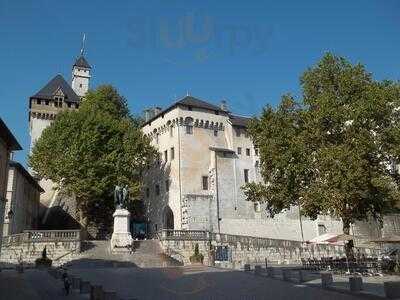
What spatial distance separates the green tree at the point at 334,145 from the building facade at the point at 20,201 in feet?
A: 82.7

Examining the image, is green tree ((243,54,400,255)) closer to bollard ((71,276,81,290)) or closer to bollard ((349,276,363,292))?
bollard ((349,276,363,292))

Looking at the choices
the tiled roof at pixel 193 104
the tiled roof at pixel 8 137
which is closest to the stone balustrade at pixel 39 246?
the tiled roof at pixel 8 137

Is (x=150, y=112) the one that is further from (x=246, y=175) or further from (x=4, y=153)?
(x=4, y=153)

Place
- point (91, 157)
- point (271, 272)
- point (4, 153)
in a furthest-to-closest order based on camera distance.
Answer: point (91, 157), point (4, 153), point (271, 272)

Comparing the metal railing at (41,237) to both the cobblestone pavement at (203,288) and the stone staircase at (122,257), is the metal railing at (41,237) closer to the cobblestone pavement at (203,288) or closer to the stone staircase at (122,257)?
the stone staircase at (122,257)

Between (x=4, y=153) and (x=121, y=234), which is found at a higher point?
(x=4, y=153)

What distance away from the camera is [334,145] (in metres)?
28.8

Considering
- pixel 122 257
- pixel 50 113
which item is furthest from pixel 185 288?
pixel 50 113

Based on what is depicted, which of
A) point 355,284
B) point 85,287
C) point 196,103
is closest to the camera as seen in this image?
point 355,284

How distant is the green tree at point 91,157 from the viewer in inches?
1896

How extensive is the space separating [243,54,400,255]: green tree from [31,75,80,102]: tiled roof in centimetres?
4841

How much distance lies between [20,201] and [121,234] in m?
16.0

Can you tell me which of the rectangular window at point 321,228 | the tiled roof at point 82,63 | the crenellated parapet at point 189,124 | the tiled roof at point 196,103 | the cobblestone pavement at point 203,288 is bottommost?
the cobblestone pavement at point 203,288

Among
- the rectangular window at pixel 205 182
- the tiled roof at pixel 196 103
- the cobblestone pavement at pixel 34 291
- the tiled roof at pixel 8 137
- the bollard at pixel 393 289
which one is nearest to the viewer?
the bollard at pixel 393 289
